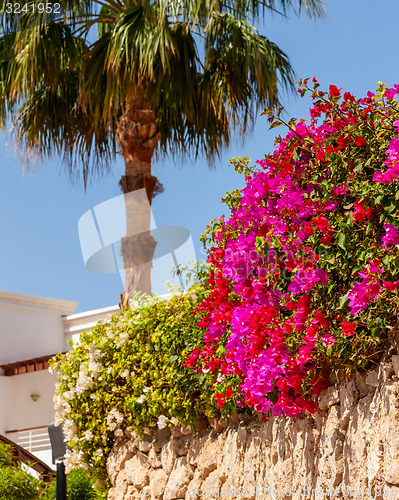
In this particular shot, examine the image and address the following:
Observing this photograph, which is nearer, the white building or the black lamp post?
the black lamp post

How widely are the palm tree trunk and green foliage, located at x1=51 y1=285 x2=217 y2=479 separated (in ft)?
9.99

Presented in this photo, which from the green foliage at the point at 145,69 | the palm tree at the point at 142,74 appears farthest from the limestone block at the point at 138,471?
the green foliage at the point at 145,69

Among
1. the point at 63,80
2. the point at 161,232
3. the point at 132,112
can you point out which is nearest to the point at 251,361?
the point at 161,232

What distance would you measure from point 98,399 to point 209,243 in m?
2.15

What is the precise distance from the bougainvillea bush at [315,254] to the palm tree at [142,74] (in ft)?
17.4

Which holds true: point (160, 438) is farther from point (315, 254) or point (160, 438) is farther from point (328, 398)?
point (315, 254)

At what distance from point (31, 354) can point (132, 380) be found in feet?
36.8

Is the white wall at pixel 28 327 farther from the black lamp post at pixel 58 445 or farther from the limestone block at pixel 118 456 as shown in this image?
the limestone block at pixel 118 456

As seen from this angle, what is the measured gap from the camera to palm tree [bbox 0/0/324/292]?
9422 mm

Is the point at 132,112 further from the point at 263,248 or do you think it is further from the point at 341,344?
the point at 341,344

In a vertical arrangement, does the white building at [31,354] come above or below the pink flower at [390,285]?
above

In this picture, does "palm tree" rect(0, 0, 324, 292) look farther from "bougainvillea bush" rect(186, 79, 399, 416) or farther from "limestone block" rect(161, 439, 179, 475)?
"bougainvillea bush" rect(186, 79, 399, 416)

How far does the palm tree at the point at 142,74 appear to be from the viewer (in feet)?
30.9

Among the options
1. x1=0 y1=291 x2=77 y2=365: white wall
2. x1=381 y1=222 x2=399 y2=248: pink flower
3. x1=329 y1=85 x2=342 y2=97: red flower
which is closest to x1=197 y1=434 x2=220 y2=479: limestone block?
x1=381 y1=222 x2=399 y2=248: pink flower
